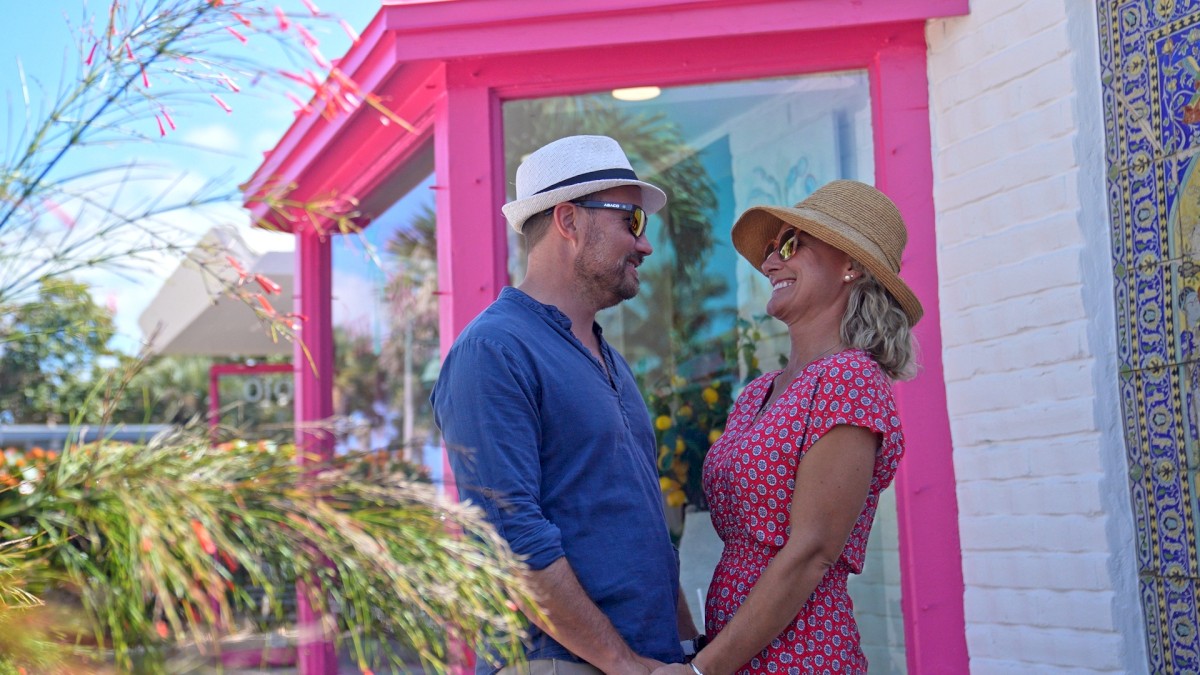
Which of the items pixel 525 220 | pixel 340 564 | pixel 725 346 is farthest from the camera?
pixel 725 346

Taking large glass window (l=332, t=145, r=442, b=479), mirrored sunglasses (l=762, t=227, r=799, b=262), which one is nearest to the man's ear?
mirrored sunglasses (l=762, t=227, r=799, b=262)

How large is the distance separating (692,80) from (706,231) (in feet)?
1.91

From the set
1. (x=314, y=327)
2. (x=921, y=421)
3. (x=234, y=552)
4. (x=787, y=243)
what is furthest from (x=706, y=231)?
(x=234, y=552)

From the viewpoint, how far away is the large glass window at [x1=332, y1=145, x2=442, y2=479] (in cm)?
514

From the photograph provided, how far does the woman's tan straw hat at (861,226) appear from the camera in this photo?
2768 mm

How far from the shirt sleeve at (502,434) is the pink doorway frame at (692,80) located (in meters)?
1.63

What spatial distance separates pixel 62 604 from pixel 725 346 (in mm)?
3599

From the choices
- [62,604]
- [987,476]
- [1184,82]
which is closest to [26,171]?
[62,604]

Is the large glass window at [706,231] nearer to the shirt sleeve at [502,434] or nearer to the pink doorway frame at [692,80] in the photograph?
the pink doorway frame at [692,80]

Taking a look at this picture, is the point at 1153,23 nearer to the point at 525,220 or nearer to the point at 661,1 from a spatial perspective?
the point at 661,1

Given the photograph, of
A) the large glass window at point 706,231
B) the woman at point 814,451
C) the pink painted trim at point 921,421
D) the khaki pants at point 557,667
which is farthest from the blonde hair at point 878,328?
the large glass window at point 706,231

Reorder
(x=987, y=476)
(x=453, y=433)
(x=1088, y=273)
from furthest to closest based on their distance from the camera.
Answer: (x=987, y=476)
(x=1088, y=273)
(x=453, y=433)

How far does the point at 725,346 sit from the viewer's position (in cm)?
445

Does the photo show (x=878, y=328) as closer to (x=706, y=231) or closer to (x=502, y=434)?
(x=502, y=434)
